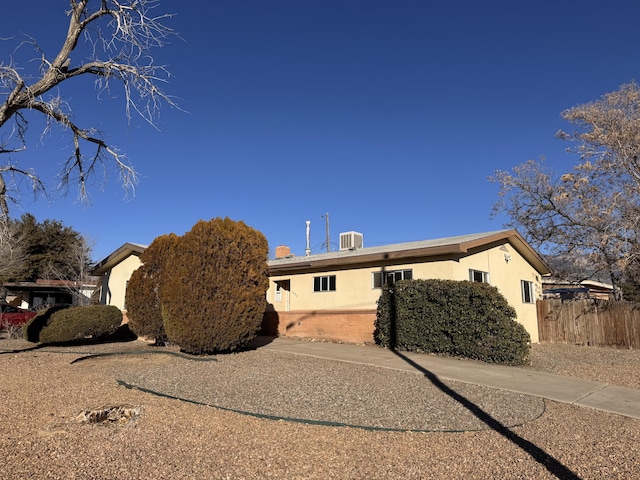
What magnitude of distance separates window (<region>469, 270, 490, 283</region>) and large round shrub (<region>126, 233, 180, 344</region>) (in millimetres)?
9315

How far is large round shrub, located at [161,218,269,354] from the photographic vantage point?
35.3ft

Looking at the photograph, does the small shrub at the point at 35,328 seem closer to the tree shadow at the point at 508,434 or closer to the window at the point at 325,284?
the window at the point at 325,284

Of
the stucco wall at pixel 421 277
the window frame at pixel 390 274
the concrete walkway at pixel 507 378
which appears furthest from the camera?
the window frame at pixel 390 274

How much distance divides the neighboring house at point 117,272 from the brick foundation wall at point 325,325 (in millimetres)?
6481

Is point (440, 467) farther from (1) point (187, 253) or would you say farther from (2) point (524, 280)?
(2) point (524, 280)

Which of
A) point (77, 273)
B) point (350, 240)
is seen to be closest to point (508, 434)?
point (350, 240)

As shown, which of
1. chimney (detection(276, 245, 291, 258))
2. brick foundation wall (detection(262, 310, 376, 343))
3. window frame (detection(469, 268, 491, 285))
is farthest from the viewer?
chimney (detection(276, 245, 291, 258))


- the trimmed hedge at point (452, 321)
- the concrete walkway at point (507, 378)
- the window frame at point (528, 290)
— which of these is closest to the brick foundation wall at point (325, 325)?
the trimmed hedge at point (452, 321)

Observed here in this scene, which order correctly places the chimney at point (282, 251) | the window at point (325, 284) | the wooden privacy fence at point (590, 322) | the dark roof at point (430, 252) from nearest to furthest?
1. the dark roof at point (430, 252)
2. the wooden privacy fence at point (590, 322)
3. the window at point (325, 284)
4. the chimney at point (282, 251)

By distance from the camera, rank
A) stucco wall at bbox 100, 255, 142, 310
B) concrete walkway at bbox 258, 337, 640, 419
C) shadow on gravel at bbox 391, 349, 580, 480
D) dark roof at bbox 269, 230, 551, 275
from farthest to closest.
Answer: stucco wall at bbox 100, 255, 142, 310, dark roof at bbox 269, 230, 551, 275, concrete walkway at bbox 258, 337, 640, 419, shadow on gravel at bbox 391, 349, 580, 480

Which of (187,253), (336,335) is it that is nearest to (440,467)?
(187,253)

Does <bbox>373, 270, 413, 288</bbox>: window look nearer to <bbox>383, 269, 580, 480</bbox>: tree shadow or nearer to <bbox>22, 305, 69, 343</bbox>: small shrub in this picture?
<bbox>383, 269, 580, 480</bbox>: tree shadow

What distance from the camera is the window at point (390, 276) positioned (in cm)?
1545

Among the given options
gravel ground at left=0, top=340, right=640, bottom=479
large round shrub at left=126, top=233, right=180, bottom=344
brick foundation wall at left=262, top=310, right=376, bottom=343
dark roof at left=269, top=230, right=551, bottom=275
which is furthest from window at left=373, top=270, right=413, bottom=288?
large round shrub at left=126, top=233, right=180, bottom=344
